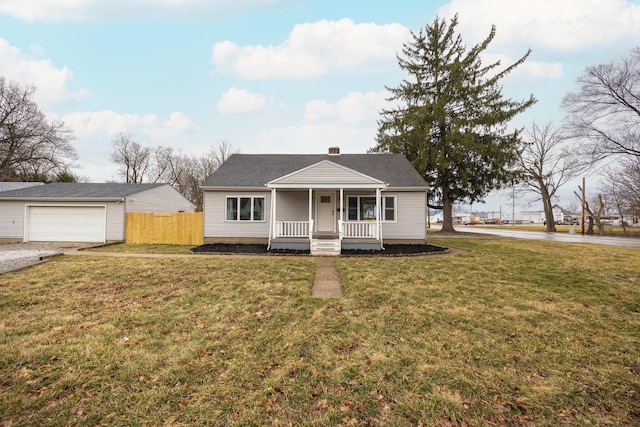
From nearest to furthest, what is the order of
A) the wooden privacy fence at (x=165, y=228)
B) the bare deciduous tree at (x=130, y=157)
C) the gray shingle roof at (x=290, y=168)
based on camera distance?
the gray shingle roof at (x=290, y=168), the wooden privacy fence at (x=165, y=228), the bare deciduous tree at (x=130, y=157)

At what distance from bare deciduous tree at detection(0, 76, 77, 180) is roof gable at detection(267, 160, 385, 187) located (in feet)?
93.5

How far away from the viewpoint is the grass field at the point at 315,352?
259 cm

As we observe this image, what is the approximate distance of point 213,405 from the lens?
262 centimetres

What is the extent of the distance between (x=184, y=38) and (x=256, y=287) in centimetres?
1634

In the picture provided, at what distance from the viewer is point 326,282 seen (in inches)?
280

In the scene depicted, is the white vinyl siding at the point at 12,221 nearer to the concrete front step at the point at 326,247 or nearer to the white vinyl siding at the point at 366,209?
the concrete front step at the point at 326,247

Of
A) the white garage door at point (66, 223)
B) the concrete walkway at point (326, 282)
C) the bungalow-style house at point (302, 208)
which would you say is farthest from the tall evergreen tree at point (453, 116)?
the white garage door at point (66, 223)

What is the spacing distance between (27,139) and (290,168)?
91.9ft

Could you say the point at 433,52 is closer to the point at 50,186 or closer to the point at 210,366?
the point at 210,366

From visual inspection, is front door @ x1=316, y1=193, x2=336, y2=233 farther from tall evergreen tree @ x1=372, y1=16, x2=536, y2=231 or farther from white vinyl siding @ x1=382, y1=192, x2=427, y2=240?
tall evergreen tree @ x1=372, y1=16, x2=536, y2=231

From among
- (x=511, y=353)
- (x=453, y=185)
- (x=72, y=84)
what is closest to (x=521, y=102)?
(x=453, y=185)

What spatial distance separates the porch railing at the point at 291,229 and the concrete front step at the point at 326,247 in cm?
109

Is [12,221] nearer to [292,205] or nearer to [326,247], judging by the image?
[292,205]

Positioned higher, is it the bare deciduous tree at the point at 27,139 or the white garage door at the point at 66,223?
the bare deciduous tree at the point at 27,139
